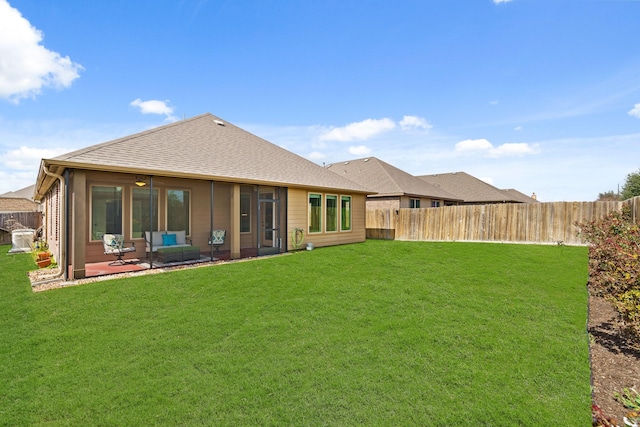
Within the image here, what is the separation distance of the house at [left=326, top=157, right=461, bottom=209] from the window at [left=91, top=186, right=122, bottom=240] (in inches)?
531

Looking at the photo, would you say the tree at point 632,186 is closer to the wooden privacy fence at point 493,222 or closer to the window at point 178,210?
the wooden privacy fence at point 493,222

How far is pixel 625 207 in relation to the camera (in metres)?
9.92

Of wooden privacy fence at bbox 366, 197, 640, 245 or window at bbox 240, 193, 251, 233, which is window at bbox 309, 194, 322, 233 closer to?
window at bbox 240, 193, 251, 233

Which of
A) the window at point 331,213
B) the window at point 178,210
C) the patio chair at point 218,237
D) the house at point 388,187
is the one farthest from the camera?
the house at point 388,187

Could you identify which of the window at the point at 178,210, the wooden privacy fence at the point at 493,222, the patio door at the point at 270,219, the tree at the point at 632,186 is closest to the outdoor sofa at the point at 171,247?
the window at the point at 178,210

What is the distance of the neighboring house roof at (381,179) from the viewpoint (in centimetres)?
2009

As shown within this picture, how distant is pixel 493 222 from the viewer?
14258 millimetres

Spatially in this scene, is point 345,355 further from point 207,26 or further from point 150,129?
point 207,26

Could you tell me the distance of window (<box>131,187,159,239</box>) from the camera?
10.4 meters

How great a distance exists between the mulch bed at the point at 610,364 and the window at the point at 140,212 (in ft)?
38.5

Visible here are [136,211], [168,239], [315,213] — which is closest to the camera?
[136,211]

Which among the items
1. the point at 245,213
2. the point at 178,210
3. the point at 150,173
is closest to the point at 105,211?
the point at 178,210

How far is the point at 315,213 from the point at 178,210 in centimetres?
552

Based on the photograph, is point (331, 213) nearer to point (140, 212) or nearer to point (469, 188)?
point (140, 212)
